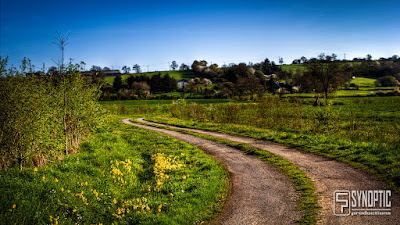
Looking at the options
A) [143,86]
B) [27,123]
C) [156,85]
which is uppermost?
[156,85]

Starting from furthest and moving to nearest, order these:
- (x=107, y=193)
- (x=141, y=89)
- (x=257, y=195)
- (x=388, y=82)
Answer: (x=141, y=89)
(x=388, y=82)
(x=257, y=195)
(x=107, y=193)

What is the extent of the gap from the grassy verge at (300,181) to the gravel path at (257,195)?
0.22m

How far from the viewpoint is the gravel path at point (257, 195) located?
20.3ft

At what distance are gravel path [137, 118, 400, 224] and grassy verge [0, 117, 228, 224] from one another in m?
3.22

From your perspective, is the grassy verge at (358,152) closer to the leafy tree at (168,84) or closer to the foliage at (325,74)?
the foliage at (325,74)

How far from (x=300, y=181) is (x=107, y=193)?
23.2ft

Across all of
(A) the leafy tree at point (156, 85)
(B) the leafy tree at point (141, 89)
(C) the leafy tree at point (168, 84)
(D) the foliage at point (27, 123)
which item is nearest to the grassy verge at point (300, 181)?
(D) the foliage at point (27, 123)

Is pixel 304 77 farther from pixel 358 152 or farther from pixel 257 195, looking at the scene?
pixel 257 195

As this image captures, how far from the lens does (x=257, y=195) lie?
7.53 metres

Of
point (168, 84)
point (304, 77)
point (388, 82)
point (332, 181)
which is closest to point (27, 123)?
point (332, 181)

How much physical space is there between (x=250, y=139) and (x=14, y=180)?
45.2 ft

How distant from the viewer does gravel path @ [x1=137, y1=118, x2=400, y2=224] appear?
5.83 meters

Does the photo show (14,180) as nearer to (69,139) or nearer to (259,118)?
(69,139)

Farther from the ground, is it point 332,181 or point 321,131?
point 321,131
